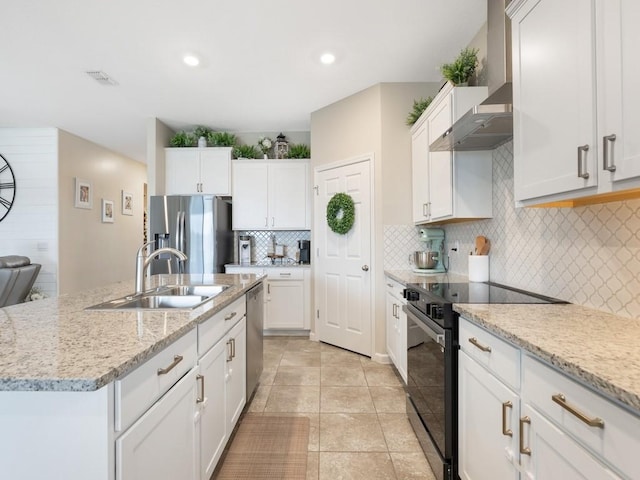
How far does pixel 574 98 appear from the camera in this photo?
1134 mm

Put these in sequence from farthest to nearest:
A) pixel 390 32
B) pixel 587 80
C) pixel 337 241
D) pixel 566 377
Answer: pixel 337 241, pixel 390 32, pixel 587 80, pixel 566 377

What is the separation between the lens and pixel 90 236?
17.6 feet

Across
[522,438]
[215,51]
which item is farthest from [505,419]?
[215,51]

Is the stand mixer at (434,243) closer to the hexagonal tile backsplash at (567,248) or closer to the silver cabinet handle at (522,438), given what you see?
the hexagonal tile backsplash at (567,248)

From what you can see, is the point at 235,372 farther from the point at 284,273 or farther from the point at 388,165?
the point at 388,165

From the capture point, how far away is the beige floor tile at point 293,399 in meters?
2.37

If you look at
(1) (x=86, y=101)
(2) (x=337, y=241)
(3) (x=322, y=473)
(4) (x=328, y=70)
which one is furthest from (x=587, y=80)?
(1) (x=86, y=101)

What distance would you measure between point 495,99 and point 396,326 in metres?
1.80

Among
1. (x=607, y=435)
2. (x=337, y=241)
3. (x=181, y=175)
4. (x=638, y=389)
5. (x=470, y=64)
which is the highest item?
(x=470, y=64)

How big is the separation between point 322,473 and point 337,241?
2267 mm

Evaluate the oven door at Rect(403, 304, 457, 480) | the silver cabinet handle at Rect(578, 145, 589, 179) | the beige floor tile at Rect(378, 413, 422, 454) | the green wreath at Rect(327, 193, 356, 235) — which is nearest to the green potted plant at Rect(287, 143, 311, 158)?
the green wreath at Rect(327, 193, 356, 235)

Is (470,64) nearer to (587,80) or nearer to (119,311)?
(587,80)

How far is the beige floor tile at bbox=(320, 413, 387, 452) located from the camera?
6.32ft

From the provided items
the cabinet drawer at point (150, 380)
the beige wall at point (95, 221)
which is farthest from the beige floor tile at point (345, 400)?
the beige wall at point (95, 221)
